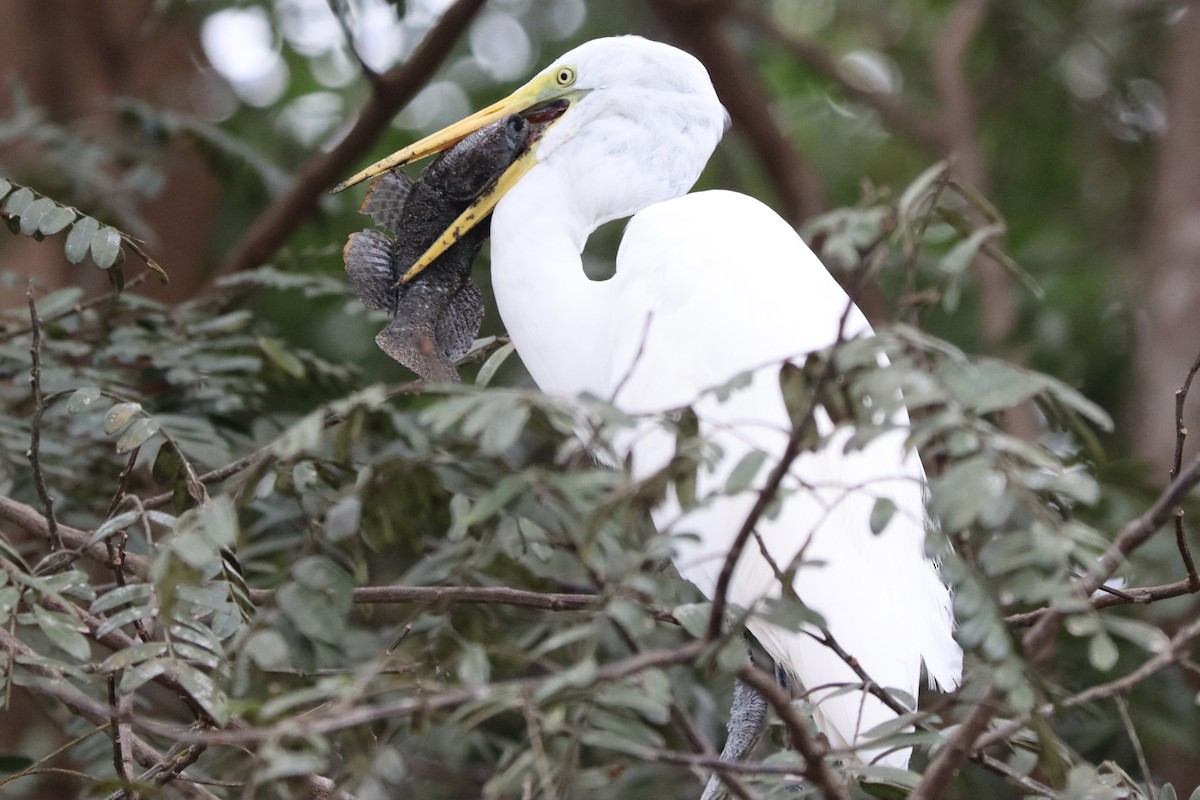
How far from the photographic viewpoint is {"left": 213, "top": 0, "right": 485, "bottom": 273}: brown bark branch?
2.58m

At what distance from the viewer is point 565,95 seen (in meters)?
2.16

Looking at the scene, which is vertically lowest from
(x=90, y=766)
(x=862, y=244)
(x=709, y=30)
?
(x=90, y=766)

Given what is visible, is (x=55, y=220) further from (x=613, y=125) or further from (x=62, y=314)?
(x=613, y=125)

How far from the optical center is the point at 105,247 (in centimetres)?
151

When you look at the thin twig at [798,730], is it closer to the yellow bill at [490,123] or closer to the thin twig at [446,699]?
the thin twig at [446,699]

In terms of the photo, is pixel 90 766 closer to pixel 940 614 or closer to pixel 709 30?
pixel 940 614

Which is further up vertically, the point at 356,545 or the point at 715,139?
the point at 356,545

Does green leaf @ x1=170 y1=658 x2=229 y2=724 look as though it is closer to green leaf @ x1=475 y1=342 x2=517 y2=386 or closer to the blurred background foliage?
the blurred background foliage

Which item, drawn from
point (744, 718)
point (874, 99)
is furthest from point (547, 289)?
point (874, 99)

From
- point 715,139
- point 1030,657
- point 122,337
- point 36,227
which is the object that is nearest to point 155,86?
point 122,337

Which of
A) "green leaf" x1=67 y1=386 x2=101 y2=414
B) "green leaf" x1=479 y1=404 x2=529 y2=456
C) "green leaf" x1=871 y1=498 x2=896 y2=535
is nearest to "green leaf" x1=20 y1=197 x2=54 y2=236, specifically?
"green leaf" x1=67 y1=386 x2=101 y2=414

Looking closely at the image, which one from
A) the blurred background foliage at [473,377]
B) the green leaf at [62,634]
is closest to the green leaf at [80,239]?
the blurred background foliage at [473,377]

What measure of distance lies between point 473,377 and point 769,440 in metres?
0.90

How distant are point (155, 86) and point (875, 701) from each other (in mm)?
3062
